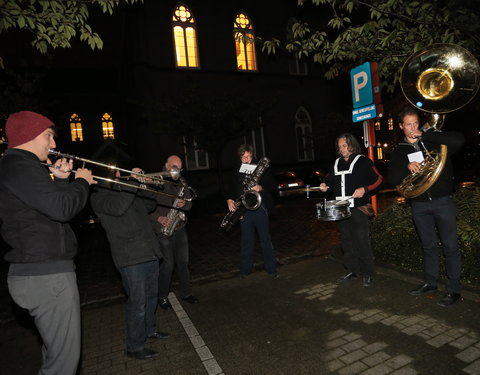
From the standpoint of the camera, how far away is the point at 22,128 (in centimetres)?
256

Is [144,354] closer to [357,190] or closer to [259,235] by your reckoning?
[259,235]

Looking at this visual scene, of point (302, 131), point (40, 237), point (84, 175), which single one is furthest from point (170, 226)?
point (302, 131)

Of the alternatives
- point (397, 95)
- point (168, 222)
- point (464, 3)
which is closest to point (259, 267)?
point (168, 222)

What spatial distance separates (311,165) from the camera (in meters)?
26.3

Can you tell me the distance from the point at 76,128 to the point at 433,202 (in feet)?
99.9

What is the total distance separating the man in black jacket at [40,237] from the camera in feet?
7.89

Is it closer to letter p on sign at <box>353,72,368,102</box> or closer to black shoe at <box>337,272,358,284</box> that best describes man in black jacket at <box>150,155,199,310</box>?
black shoe at <box>337,272,358,284</box>

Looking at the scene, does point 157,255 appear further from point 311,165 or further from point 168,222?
point 311,165

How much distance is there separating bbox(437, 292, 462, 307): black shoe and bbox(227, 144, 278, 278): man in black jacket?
2499 millimetres

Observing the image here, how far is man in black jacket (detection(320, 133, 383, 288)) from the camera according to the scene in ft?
16.3

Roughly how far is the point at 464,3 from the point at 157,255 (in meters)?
5.25

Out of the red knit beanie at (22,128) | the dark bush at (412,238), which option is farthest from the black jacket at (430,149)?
the red knit beanie at (22,128)

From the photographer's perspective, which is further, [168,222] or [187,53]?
[187,53]

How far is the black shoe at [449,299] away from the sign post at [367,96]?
7.99 ft
